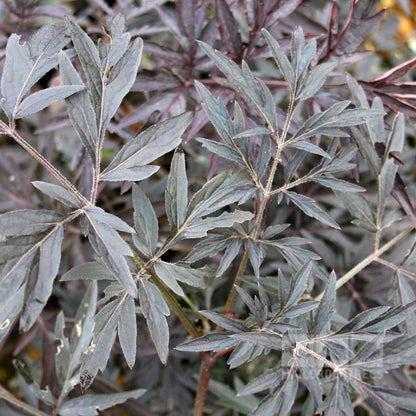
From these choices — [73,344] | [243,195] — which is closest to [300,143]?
[243,195]

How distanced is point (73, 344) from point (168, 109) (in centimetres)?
41

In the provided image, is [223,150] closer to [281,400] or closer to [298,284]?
[298,284]

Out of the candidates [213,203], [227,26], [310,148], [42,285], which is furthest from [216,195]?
[227,26]

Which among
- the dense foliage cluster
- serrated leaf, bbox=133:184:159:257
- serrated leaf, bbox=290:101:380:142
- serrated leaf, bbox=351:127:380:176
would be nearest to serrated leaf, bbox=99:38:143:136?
the dense foliage cluster

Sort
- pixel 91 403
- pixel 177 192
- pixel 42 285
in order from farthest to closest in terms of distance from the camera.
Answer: pixel 91 403 < pixel 177 192 < pixel 42 285

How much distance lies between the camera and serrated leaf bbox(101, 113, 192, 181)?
1.89 ft

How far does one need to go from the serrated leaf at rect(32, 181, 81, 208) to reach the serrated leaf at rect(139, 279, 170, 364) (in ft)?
0.44

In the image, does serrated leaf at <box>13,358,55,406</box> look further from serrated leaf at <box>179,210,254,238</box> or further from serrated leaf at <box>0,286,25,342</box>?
serrated leaf at <box>179,210,254,238</box>

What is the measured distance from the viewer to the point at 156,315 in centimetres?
58

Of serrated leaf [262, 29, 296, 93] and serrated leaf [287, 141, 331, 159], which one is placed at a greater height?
serrated leaf [262, 29, 296, 93]

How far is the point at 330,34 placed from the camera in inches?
31.0

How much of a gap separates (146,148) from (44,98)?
130 mm

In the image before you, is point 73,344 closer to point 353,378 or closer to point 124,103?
point 353,378

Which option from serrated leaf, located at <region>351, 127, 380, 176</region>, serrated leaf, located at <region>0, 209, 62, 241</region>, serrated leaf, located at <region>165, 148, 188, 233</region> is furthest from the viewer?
serrated leaf, located at <region>351, 127, 380, 176</region>
